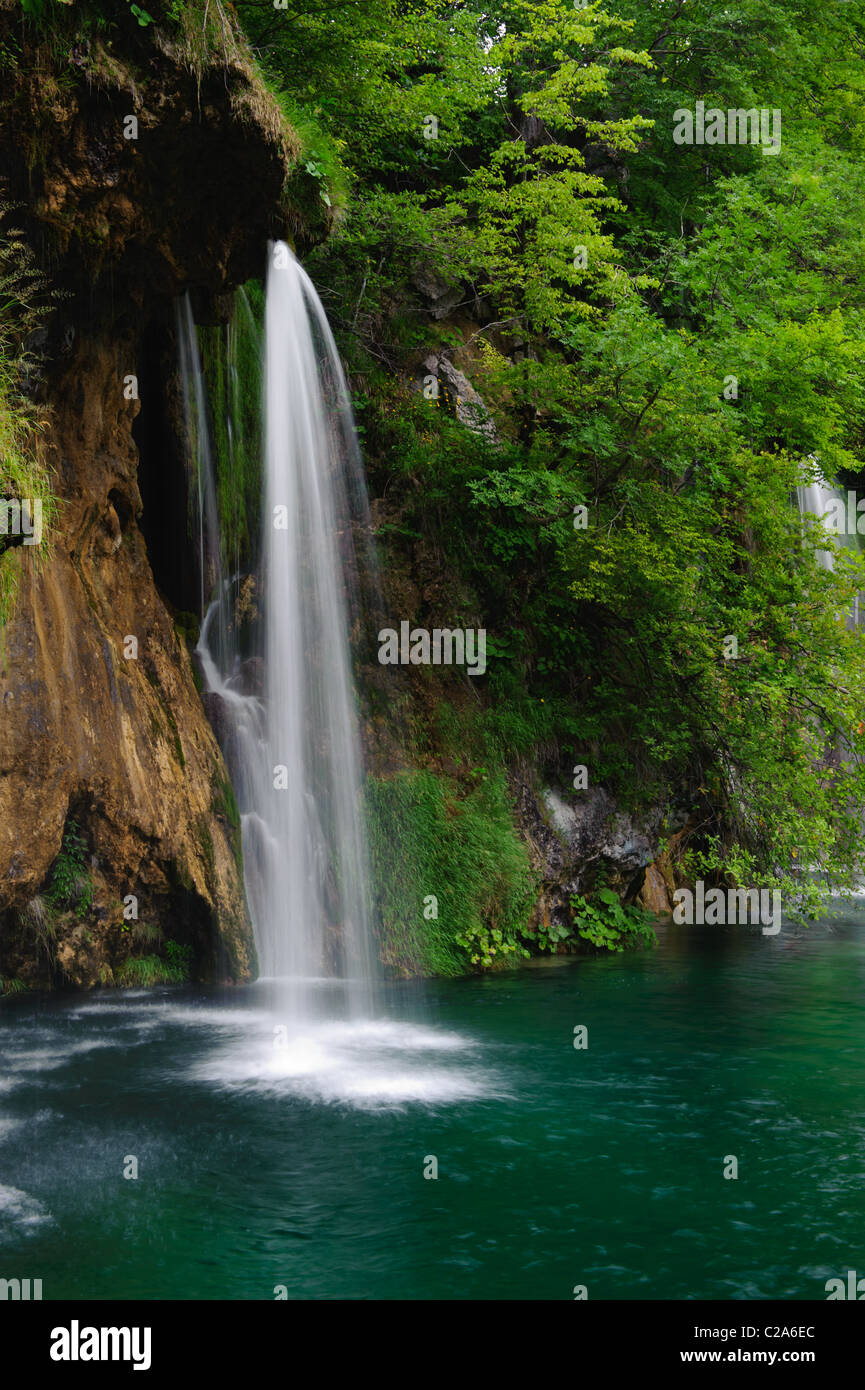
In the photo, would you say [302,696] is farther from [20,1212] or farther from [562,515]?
[20,1212]

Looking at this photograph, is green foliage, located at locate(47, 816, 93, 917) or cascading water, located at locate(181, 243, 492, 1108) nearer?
green foliage, located at locate(47, 816, 93, 917)

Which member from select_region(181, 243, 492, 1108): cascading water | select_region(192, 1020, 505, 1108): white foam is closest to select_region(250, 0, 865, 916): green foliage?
select_region(181, 243, 492, 1108): cascading water

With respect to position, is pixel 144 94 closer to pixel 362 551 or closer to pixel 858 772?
pixel 362 551

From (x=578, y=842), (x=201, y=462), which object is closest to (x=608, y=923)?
(x=578, y=842)

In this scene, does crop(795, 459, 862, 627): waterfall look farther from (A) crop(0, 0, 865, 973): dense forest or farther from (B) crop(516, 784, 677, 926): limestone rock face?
(B) crop(516, 784, 677, 926): limestone rock face

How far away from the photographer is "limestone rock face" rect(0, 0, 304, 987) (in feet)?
29.5

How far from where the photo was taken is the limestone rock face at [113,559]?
9.00 meters

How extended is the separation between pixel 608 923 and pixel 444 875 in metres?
2.73
